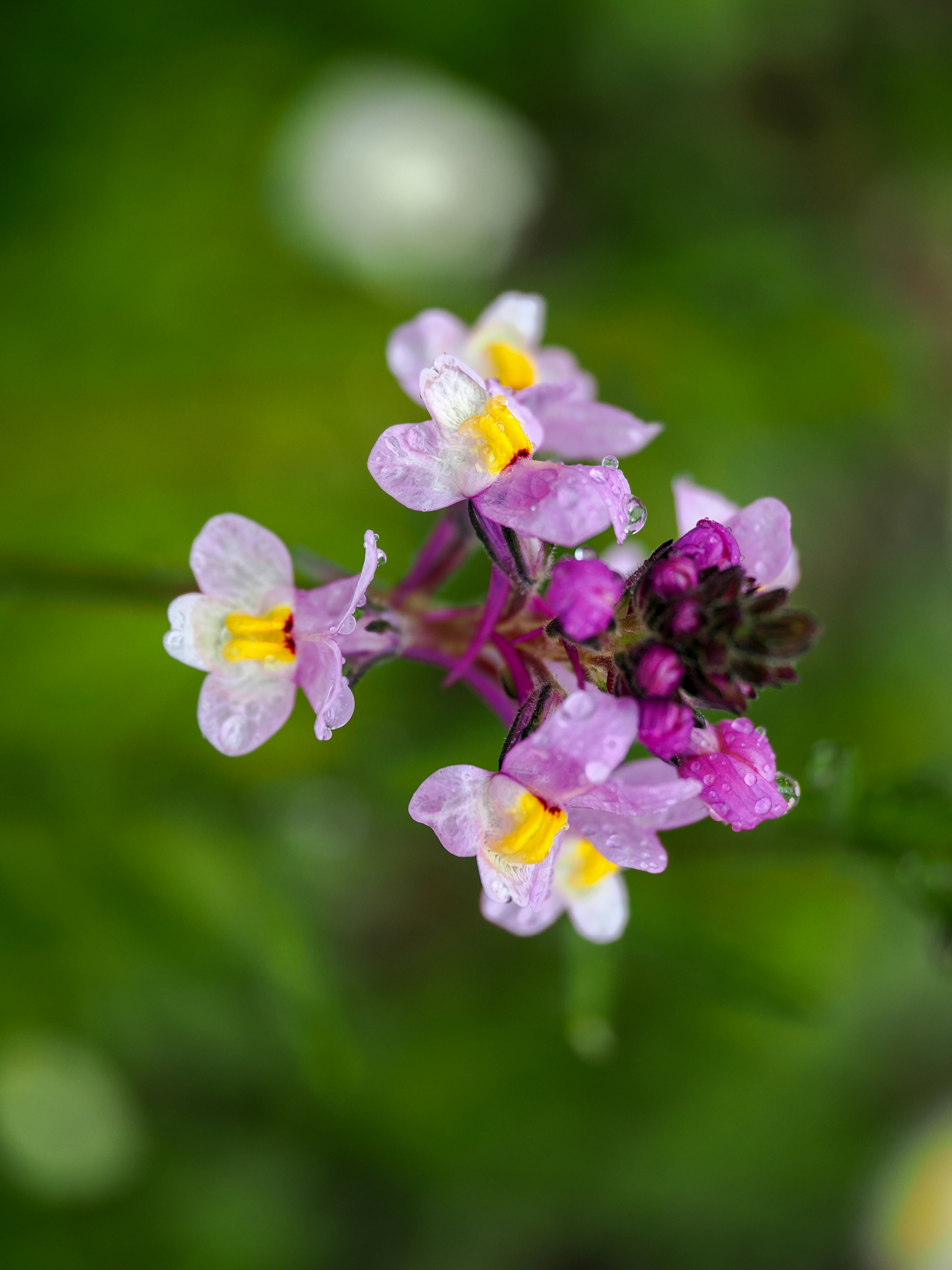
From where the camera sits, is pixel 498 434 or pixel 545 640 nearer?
pixel 498 434

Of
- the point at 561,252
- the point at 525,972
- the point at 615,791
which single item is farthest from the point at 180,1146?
the point at 561,252

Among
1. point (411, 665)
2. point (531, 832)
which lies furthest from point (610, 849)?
point (411, 665)

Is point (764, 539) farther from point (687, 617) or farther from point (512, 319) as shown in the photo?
point (512, 319)

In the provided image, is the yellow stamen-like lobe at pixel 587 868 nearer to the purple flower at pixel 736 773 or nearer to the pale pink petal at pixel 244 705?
the purple flower at pixel 736 773

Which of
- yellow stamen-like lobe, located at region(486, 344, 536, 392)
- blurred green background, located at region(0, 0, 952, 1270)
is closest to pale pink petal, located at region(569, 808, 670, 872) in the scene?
yellow stamen-like lobe, located at region(486, 344, 536, 392)

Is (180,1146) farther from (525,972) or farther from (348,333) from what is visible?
(348,333)

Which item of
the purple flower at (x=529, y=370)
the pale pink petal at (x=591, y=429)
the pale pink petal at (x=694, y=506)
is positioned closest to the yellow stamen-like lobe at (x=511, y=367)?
the purple flower at (x=529, y=370)
